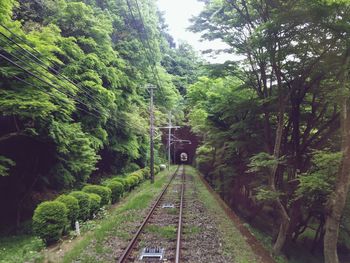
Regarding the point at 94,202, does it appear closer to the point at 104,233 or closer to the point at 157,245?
the point at 104,233

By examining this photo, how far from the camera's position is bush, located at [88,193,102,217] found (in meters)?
13.6

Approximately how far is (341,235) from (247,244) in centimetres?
620

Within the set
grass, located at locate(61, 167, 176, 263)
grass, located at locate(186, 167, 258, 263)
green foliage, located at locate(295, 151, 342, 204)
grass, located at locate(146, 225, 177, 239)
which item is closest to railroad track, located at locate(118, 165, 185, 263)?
grass, located at locate(146, 225, 177, 239)

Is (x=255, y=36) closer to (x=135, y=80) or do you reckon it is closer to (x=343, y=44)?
(x=343, y=44)

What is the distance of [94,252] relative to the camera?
8812 millimetres

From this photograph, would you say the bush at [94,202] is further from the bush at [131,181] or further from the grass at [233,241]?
the bush at [131,181]

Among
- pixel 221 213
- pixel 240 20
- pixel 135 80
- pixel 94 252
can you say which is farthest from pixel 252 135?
pixel 135 80

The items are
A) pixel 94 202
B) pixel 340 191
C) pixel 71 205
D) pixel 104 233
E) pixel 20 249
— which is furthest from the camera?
pixel 94 202

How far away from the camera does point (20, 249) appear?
1059 centimetres

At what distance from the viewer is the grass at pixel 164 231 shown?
10523 mm

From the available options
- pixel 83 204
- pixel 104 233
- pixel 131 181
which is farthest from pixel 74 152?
pixel 131 181

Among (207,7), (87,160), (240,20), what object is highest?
(207,7)

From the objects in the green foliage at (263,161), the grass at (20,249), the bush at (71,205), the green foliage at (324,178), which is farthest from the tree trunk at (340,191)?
the bush at (71,205)

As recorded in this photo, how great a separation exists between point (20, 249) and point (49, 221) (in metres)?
1.81
